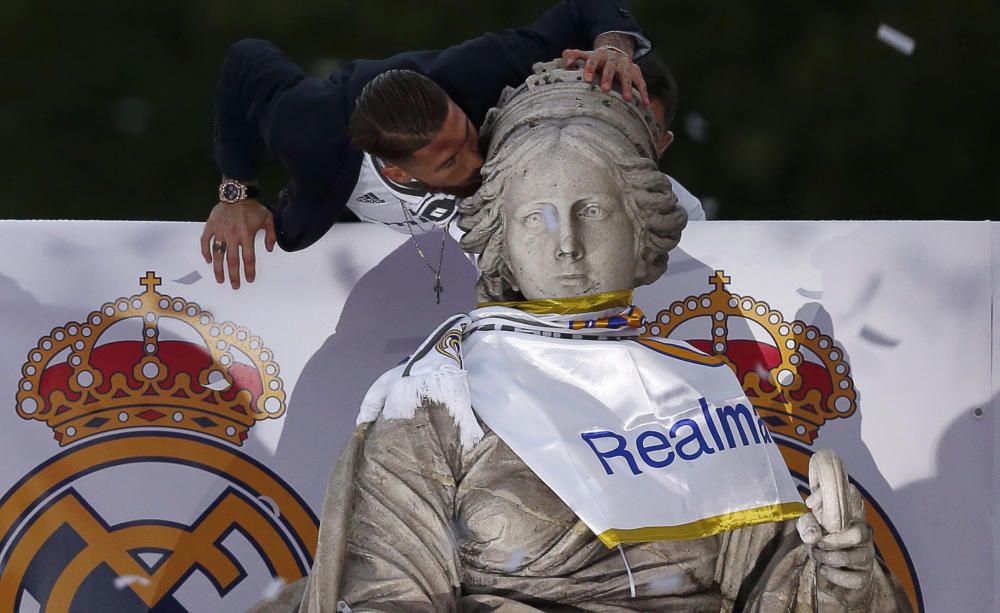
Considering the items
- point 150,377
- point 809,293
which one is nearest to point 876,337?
point 809,293

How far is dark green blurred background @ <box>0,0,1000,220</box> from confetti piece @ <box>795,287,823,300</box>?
1699 millimetres

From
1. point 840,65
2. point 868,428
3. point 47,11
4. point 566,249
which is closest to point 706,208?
point 840,65

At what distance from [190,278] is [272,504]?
567mm

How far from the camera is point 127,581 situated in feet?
15.4

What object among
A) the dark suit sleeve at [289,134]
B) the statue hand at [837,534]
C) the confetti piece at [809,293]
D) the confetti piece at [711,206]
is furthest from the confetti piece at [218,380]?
the confetti piece at [711,206]

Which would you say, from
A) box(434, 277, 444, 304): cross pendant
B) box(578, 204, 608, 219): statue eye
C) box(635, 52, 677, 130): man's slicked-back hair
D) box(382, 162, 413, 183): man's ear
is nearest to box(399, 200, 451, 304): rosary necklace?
box(434, 277, 444, 304): cross pendant

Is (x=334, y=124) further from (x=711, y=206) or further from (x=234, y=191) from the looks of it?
(x=711, y=206)

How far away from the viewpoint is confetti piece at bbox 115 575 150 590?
4.69 meters

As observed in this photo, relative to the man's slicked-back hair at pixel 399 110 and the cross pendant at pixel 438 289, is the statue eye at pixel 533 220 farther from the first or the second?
the cross pendant at pixel 438 289

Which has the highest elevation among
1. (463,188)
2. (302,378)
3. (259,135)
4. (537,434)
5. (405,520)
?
(259,135)

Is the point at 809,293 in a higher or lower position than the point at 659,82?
lower

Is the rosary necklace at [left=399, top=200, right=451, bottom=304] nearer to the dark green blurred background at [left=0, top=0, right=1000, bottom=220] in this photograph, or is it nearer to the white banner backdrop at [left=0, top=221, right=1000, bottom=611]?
the white banner backdrop at [left=0, top=221, right=1000, bottom=611]

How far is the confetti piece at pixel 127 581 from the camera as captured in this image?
4.69 m

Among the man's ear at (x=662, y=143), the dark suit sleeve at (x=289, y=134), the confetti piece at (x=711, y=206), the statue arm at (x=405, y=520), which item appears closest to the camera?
the statue arm at (x=405, y=520)
